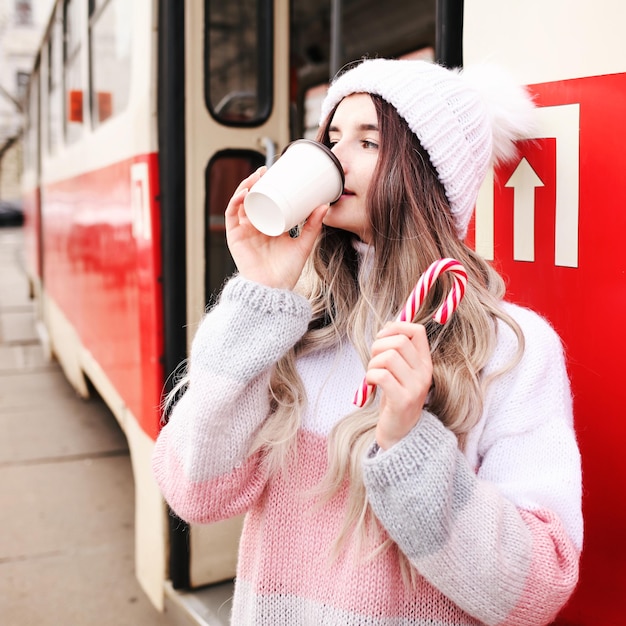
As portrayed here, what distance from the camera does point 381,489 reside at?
1139 millimetres

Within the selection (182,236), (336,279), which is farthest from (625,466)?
(182,236)

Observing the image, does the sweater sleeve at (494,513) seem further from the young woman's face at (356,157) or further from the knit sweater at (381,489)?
the young woman's face at (356,157)

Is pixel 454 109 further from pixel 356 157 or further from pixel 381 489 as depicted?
pixel 381 489

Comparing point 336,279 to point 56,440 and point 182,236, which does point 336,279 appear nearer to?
point 182,236

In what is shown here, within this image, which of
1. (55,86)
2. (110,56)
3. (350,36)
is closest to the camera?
(110,56)

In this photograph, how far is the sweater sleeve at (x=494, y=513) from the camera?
1.12 metres

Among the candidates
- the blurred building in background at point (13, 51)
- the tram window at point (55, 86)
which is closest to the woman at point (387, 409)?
the tram window at point (55, 86)

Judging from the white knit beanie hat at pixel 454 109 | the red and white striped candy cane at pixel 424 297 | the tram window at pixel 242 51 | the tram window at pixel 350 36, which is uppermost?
the tram window at pixel 350 36

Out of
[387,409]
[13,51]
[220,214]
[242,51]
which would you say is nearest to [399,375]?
[387,409]

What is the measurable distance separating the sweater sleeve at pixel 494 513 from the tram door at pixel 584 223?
0.78 ft

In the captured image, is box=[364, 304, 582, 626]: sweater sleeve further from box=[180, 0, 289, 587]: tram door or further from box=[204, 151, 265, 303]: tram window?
box=[204, 151, 265, 303]: tram window

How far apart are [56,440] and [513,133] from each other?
447 cm

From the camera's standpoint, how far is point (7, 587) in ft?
11.1

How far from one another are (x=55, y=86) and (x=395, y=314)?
16.5 feet
